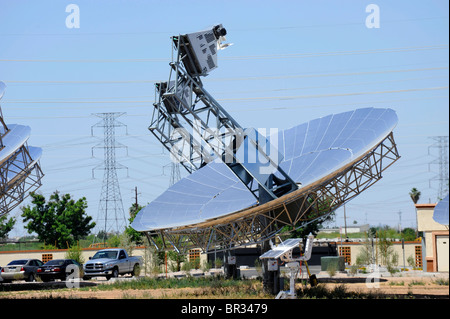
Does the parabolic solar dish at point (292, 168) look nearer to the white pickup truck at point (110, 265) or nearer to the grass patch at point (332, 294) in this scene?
the grass patch at point (332, 294)

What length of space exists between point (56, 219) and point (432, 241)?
45.6 metres

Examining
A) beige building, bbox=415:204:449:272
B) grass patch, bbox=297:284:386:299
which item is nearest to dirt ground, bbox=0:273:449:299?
grass patch, bbox=297:284:386:299

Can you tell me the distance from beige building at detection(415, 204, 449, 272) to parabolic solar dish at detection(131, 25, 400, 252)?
1614 cm

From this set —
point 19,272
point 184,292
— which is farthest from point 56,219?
point 184,292

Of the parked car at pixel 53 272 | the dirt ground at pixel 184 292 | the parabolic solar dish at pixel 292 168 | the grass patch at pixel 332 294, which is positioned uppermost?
the parabolic solar dish at pixel 292 168

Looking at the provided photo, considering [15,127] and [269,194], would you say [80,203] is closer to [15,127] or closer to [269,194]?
[15,127]

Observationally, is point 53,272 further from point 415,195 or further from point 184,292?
point 415,195

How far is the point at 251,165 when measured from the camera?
73.8 feet

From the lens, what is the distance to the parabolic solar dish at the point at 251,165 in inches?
827

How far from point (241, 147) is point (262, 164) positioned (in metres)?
1.11

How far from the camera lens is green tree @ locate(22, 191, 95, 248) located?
7019cm

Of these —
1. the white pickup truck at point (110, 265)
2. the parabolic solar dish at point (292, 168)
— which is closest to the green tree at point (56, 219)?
the white pickup truck at point (110, 265)

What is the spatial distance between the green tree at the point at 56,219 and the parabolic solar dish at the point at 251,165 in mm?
46913
